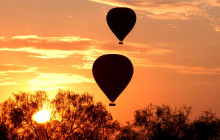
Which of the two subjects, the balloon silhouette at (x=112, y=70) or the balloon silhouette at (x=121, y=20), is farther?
the balloon silhouette at (x=121, y=20)

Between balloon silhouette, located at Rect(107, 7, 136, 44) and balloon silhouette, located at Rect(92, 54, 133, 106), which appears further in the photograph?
balloon silhouette, located at Rect(107, 7, 136, 44)

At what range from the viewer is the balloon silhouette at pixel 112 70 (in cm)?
5584

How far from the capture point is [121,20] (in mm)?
56969

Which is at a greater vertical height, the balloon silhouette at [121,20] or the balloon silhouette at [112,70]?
the balloon silhouette at [121,20]

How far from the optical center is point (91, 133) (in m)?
65.1

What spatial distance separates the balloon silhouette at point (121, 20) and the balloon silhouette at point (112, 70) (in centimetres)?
292

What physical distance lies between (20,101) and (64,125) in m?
6.33

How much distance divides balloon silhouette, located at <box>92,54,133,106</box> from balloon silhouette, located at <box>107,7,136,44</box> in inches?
115

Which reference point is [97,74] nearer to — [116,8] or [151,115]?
[116,8]

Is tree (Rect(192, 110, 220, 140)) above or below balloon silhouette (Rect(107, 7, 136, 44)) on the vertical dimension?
below

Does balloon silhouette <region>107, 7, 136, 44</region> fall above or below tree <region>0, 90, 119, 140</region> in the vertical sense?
above

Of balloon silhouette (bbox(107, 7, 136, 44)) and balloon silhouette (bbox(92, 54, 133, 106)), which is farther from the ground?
balloon silhouette (bbox(107, 7, 136, 44))

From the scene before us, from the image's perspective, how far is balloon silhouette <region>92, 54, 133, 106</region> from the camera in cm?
5584

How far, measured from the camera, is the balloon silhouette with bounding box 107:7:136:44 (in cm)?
5697
